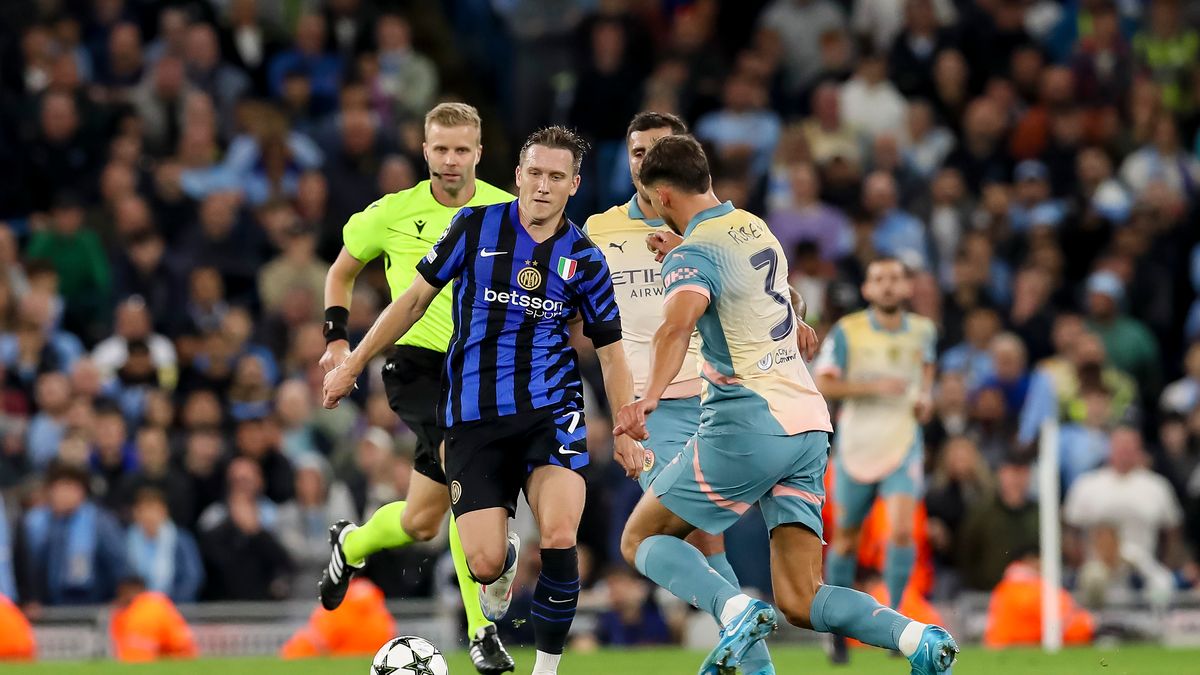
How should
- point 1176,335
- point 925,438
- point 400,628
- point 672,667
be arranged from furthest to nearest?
1. point 1176,335
2. point 925,438
3. point 400,628
4. point 672,667

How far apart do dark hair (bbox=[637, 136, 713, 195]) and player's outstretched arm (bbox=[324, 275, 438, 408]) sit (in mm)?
A: 1112

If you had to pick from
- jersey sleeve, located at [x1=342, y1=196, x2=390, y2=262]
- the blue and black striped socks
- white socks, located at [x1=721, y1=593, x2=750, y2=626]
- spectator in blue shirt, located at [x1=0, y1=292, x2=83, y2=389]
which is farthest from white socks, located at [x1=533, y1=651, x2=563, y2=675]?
spectator in blue shirt, located at [x1=0, y1=292, x2=83, y2=389]

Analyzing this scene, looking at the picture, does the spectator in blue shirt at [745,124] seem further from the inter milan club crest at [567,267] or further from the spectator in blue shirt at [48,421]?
the inter milan club crest at [567,267]

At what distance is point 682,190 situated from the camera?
8.15 metres

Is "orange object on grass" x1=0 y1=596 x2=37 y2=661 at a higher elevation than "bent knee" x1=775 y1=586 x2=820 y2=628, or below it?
below

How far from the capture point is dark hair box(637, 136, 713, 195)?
8125 mm

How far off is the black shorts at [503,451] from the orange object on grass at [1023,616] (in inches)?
266

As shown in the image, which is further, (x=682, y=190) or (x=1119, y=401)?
(x=1119, y=401)

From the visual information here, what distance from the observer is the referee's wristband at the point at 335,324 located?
963 cm

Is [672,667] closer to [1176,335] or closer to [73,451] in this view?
[73,451]

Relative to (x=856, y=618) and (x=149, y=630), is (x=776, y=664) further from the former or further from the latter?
(x=149, y=630)

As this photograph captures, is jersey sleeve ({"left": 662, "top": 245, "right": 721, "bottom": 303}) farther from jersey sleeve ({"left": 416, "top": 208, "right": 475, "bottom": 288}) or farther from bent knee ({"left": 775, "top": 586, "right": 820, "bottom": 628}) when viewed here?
bent knee ({"left": 775, "top": 586, "right": 820, "bottom": 628})

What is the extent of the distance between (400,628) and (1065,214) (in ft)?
25.1

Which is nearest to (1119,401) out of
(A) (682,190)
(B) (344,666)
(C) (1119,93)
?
(C) (1119,93)
